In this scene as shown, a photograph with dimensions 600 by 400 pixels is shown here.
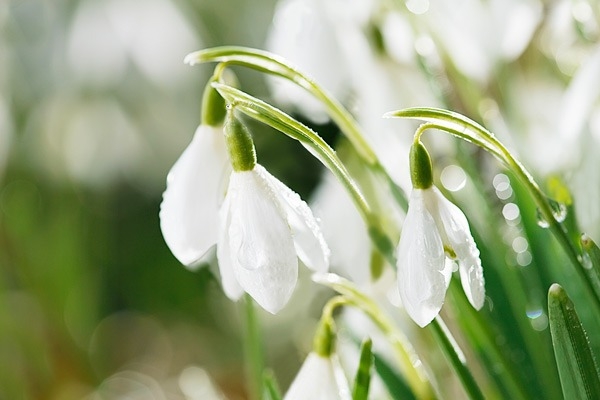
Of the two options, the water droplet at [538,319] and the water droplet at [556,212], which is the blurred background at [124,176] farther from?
the water droplet at [556,212]

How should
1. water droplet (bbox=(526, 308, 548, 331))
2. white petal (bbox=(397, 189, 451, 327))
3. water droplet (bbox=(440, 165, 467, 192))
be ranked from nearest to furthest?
1. white petal (bbox=(397, 189, 451, 327))
2. water droplet (bbox=(526, 308, 548, 331))
3. water droplet (bbox=(440, 165, 467, 192))

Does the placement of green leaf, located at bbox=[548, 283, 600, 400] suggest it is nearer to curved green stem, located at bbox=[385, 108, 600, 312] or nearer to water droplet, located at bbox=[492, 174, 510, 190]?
curved green stem, located at bbox=[385, 108, 600, 312]

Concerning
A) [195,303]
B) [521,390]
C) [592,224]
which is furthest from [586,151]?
[195,303]

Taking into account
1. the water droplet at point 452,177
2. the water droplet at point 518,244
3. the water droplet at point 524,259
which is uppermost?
the water droplet at point 452,177

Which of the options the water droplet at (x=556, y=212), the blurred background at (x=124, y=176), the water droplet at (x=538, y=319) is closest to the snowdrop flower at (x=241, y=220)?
the water droplet at (x=556, y=212)

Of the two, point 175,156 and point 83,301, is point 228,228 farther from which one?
point 175,156

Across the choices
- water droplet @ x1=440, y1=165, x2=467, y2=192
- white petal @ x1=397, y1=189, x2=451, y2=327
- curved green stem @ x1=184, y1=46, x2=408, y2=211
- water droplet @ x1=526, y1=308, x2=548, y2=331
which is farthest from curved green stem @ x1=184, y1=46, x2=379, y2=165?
water droplet @ x1=440, y1=165, x2=467, y2=192

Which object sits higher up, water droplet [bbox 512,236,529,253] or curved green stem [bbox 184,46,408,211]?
water droplet [bbox 512,236,529,253]
